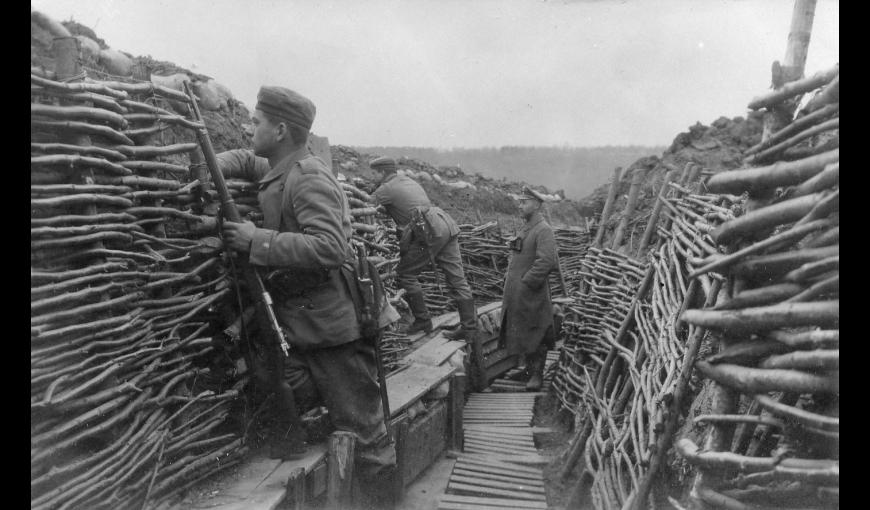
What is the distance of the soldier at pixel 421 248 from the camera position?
6742 millimetres

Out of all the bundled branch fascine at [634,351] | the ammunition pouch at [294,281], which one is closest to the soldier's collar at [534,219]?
the bundled branch fascine at [634,351]

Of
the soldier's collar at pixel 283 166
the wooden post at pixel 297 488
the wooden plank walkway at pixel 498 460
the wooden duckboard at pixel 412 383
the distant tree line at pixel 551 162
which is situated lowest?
the wooden plank walkway at pixel 498 460

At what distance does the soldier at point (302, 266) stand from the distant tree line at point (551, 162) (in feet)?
99.9

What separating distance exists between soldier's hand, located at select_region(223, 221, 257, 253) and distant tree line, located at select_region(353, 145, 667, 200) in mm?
30754

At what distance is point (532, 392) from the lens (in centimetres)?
695

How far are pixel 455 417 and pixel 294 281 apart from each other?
8.61ft

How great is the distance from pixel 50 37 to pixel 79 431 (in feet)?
5.27

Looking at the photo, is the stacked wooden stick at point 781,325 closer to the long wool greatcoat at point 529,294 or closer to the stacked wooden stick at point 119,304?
the stacked wooden stick at point 119,304

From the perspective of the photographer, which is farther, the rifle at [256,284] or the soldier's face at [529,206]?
the soldier's face at [529,206]

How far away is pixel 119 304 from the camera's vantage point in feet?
7.70

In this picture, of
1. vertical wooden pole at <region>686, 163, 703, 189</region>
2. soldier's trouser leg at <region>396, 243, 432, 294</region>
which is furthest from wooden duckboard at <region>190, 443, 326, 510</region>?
vertical wooden pole at <region>686, 163, 703, 189</region>

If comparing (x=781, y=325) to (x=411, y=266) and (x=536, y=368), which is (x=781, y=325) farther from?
(x=536, y=368)

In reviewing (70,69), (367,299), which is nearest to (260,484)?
(367,299)
